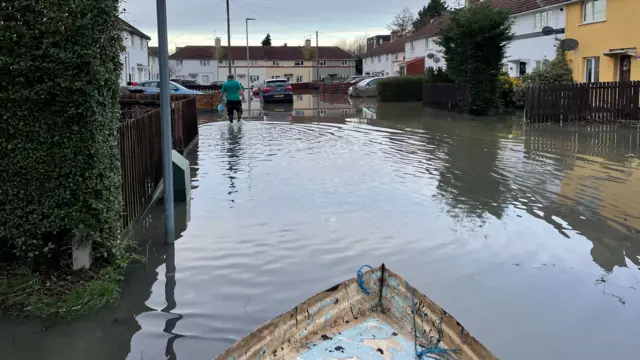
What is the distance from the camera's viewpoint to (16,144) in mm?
4754

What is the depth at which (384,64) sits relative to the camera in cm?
7719

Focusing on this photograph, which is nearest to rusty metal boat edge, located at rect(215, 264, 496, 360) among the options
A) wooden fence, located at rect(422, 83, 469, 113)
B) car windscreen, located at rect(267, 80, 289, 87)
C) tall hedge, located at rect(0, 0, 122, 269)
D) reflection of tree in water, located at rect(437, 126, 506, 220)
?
tall hedge, located at rect(0, 0, 122, 269)

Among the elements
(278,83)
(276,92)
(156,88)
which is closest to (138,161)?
(156,88)

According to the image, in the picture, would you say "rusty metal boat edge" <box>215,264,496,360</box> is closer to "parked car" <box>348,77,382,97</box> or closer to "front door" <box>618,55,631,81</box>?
"front door" <box>618,55,631,81</box>

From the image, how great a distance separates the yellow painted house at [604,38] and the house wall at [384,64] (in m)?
42.9

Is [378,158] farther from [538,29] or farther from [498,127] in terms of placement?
[538,29]

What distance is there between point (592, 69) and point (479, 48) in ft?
18.2

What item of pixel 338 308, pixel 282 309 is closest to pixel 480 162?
pixel 282 309

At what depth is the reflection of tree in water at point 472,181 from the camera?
841 cm

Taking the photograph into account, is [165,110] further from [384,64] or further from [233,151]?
[384,64]

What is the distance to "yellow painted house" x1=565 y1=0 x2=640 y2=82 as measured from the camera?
22.8m

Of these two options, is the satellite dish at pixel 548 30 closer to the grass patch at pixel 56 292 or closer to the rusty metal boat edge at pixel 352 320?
the grass patch at pixel 56 292

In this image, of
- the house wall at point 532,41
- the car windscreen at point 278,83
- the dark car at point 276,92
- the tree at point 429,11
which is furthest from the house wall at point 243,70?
the house wall at point 532,41

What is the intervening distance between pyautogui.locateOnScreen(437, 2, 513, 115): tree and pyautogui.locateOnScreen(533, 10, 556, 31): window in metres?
5.92
